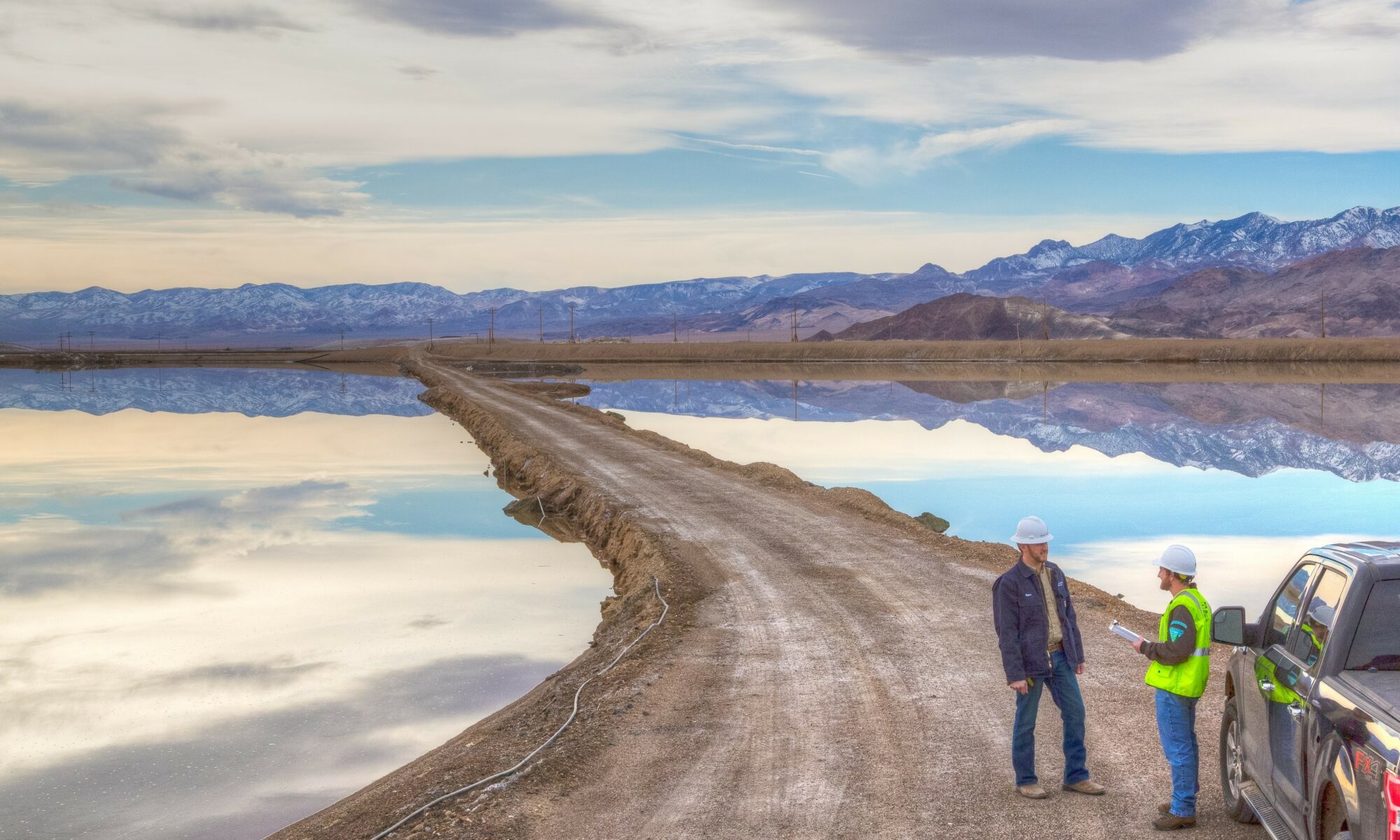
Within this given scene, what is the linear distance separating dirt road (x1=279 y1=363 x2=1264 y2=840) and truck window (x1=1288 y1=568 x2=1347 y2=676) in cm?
185

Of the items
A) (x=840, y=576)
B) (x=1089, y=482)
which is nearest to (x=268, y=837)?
(x=840, y=576)

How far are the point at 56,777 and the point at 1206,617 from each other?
1010 centimetres

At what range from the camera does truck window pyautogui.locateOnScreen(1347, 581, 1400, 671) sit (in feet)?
19.5

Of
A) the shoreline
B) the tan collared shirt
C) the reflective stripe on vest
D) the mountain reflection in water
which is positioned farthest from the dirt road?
the shoreline

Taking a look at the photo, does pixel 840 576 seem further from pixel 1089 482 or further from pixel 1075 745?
pixel 1089 482

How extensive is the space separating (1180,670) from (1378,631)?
1.75m

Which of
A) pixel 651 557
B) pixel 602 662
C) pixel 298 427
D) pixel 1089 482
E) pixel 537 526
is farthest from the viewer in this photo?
pixel 298 427

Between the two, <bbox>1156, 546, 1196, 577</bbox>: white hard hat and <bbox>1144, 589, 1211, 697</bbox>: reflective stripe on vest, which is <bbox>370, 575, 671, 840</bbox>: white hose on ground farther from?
<bbox>1156, 546, 1196, 577</bbox>: white hard hat

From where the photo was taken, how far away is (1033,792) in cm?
848

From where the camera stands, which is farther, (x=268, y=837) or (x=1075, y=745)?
(x=268, y=837)

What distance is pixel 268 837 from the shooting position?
379 inches

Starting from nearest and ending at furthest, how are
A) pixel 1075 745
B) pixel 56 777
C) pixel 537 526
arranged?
1. pixel 1075 745
2. pixel 56 777
3. pixel 537 526

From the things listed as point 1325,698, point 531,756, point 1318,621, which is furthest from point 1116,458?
point 1325,698

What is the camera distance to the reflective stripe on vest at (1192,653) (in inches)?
295
